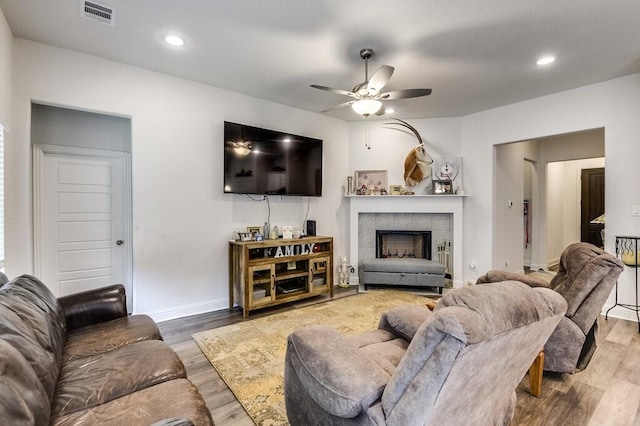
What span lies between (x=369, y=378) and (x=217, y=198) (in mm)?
3100

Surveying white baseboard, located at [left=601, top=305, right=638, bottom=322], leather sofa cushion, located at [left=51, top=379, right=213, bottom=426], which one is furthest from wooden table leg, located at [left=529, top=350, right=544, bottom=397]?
white baseboard, located at [left=601, top=305, right=638, bottom=322]

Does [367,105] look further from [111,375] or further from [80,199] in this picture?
[80,199]

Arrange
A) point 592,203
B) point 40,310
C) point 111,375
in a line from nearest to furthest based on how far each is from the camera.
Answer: point 111,375 < point 40,310 < point 592,203

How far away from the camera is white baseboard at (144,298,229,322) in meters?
3.33

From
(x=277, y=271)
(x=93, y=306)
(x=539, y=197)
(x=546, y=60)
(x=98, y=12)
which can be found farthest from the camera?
(x=539, y=197)

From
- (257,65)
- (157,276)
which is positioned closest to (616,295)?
(257,65)

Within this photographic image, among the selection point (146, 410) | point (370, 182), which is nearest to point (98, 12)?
point (146, 410)

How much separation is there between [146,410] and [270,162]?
3.17 metres

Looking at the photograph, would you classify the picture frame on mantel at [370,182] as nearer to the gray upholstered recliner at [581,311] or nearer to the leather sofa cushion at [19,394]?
the gray upholstered recliner at [581,311]

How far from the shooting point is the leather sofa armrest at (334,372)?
1088mm

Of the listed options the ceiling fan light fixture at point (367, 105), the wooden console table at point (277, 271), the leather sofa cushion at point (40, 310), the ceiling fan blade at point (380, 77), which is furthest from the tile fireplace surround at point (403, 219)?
the leather sofa cushion at point (40, 310)

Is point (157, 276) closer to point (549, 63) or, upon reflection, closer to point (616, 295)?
point (549, 63)

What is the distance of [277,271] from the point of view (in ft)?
12.9

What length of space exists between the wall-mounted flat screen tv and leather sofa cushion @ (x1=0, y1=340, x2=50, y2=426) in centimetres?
279
